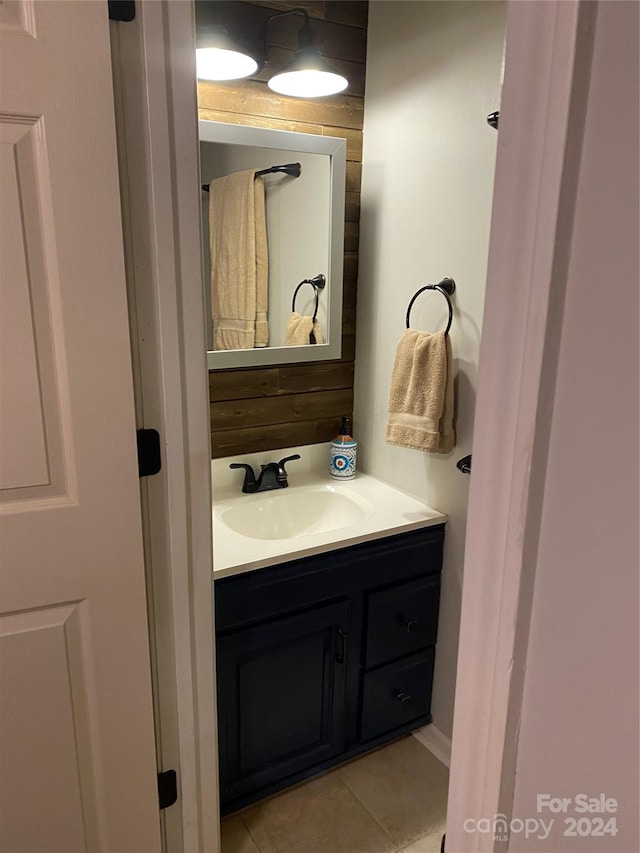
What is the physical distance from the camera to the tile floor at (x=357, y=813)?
5.28 ft

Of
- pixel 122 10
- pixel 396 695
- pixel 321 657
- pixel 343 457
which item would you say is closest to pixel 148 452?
pixel 122 10

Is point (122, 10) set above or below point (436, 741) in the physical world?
above

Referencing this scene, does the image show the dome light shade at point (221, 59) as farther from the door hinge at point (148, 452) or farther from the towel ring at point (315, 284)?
the door hinge at point (148, 452)

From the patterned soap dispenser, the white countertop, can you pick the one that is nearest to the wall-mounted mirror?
the patterned soap dispenser

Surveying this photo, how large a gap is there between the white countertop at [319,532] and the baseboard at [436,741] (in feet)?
2.31

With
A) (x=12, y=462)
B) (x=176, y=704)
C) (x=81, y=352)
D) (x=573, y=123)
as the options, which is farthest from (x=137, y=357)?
(x=573, y=123)

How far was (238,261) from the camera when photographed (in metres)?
1.85

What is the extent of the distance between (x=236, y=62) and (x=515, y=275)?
1495mm

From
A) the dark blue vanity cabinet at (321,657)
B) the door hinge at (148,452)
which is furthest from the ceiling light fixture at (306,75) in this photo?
the dark blue vanity cabinet at (321,657)

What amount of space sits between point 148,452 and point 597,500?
2.93ft

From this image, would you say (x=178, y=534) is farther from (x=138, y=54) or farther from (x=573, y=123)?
(x=573, y=123)

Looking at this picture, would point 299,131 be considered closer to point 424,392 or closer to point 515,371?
point 424,392

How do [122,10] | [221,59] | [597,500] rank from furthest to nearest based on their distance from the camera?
[221,59] < [122,10] < [597,500]

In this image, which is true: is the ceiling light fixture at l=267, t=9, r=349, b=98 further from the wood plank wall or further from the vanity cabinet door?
the vanity cabinet door
